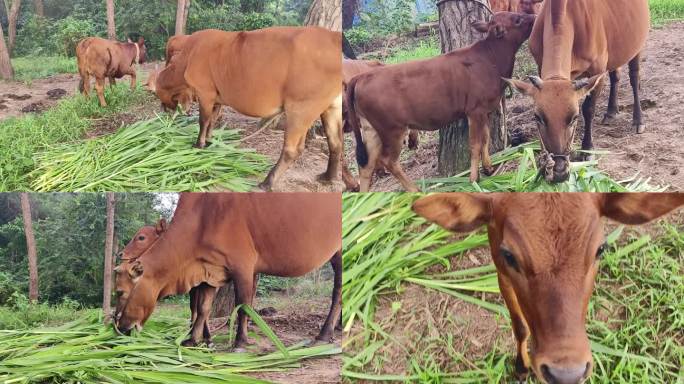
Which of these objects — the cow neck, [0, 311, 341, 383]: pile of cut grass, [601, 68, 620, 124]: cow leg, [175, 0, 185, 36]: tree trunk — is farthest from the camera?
[175, 0, 185, 36]: tree trunk

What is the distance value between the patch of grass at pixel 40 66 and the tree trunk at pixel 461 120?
2065 millimetres

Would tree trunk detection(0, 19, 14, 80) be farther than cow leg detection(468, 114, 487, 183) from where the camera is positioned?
Yes

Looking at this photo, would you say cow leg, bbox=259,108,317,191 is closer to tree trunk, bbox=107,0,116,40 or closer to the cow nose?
tree trunk, bbox=107,0,116,40

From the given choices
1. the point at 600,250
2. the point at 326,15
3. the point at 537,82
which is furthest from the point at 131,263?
the point at 600,250

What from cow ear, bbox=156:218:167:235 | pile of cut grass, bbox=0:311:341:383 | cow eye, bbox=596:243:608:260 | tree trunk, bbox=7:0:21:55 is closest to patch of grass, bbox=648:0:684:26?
cow eye, bbox=596:243:608:260

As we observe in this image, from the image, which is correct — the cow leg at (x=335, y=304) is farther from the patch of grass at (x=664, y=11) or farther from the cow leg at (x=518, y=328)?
the patch of grass at (x=664, y=11)

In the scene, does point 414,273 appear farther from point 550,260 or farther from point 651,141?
point 651,141

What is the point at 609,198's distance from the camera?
276cm

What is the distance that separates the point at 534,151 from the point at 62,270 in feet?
8.87

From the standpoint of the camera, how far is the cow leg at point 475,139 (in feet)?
10.1

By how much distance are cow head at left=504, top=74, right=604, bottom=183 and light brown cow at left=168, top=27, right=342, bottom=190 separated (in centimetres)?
92

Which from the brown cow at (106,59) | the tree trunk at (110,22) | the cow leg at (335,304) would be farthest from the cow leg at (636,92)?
the tree trunk at (110,22)

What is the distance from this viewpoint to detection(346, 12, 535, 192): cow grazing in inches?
117

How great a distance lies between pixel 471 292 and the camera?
3355 mm
